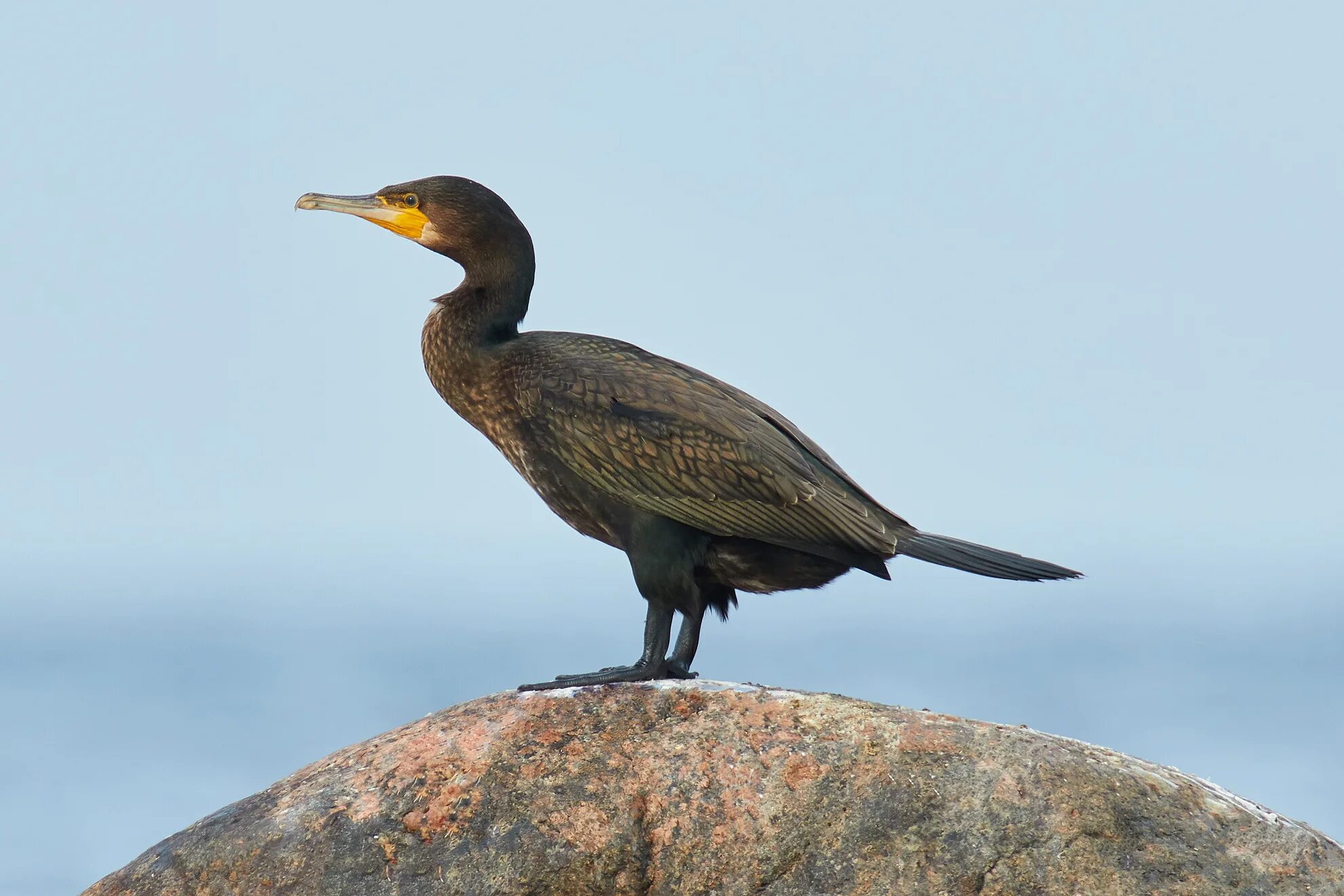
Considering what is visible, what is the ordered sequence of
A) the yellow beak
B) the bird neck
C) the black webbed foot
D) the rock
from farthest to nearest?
the yellow beak < the bird neck < the black webbed foot < the rock

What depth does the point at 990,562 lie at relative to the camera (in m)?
7.05

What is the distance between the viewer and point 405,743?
6.53m

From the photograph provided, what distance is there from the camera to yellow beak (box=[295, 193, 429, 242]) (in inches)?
294

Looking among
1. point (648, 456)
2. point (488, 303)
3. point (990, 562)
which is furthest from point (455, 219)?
point (990, 562)

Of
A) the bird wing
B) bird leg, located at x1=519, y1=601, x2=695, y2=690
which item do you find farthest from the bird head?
bird leg, located at x1=519, y1=601, x2=695, y2=690

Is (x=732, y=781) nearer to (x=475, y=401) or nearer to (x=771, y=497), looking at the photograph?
(x=771, y=497)

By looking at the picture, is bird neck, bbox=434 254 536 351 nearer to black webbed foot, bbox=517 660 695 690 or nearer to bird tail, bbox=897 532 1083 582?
black webbed foot, bbox=517 660 695 690

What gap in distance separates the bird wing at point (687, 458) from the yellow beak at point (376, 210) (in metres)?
0.91

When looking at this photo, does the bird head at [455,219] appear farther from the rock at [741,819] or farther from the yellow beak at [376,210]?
the rock at [741,819]

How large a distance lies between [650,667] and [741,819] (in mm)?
895

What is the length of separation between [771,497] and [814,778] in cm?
125

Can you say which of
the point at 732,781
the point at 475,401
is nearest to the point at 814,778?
the point at 732,781

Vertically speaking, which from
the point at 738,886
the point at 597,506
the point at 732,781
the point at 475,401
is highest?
the point at 475,401

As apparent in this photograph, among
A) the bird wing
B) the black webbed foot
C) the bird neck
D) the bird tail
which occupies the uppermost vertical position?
the bird neck
